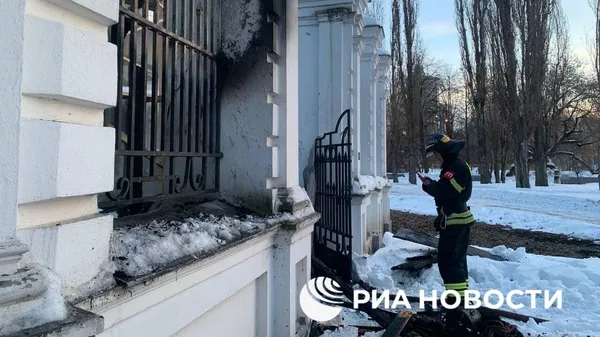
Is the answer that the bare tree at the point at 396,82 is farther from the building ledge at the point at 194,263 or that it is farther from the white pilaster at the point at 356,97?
the building ledge at the point at 194,263

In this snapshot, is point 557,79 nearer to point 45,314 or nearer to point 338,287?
point 338,287

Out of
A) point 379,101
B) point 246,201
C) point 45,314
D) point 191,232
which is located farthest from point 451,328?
point 379,101

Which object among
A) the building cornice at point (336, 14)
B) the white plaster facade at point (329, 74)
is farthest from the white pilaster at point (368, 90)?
the building cornice at point (336, 14)

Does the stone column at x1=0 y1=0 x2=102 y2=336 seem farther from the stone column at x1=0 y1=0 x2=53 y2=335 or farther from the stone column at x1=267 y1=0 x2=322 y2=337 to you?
the stone column at x1=267 y1=0 x2=322 y2=337

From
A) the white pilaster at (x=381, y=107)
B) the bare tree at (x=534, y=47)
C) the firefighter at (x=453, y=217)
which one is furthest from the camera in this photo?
the bare tree at (x=534, y=47)

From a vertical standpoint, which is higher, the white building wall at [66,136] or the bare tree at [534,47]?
the bare tree at [534,47]

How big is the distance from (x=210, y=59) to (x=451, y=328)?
339 cm

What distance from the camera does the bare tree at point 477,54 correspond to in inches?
963

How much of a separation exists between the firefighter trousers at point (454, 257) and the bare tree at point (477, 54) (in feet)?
75.8

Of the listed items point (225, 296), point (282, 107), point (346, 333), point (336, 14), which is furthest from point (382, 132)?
point (225, 296)

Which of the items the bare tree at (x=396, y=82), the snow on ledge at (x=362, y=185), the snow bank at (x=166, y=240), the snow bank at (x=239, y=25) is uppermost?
the bare tree at (x=396, y=82)

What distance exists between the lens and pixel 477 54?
24.8 metres

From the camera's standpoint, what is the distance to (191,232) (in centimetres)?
220

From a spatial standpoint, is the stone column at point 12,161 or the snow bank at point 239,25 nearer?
the stone column at point 12,161
